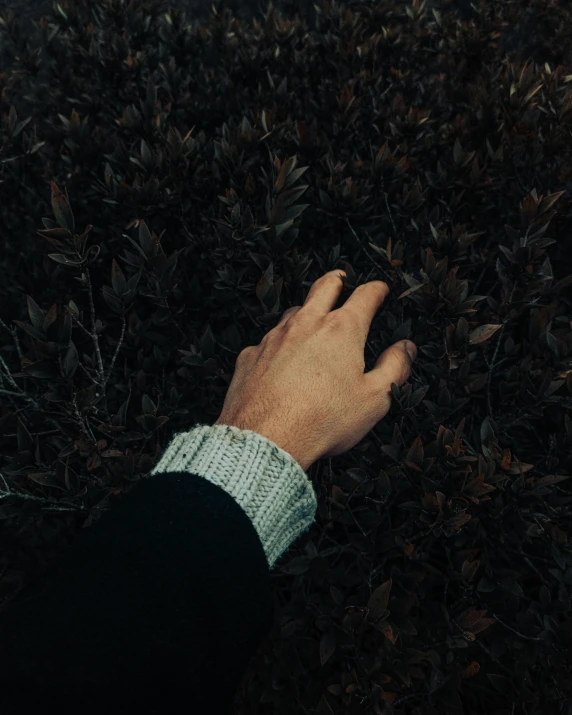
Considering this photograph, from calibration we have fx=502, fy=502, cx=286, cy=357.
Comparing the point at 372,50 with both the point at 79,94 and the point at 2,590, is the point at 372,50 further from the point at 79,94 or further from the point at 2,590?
the point at 2,590

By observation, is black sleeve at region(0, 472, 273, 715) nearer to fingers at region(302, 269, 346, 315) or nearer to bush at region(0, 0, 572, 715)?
bush at region(0, 0, 572, 715)

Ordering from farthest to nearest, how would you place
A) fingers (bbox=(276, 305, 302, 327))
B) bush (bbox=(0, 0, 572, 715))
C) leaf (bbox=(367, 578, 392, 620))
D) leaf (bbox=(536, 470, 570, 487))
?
fingers (bbox=(276, 305, 302, 327))
bush (bbox=(0, 0, 572, 715))
leaf (bbox=(536, 470, 570, 487))
leaf (bbox=(367, 578, 392, 620))

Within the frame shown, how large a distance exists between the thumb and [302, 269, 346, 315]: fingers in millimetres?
314

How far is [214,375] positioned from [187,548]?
45.4 inches

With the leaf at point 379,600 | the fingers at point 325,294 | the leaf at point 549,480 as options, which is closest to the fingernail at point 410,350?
the fingers at point 325,294

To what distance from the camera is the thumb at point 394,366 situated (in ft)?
6.47

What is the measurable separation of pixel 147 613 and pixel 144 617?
0.04ft

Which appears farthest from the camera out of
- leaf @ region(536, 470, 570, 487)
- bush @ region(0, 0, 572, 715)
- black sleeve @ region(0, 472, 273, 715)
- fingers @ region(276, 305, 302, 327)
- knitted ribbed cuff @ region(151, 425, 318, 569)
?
fingers @ region(276, 305, 302, 327)

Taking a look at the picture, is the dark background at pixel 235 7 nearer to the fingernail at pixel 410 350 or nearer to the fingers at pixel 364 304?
the fingers at pixel 364 304

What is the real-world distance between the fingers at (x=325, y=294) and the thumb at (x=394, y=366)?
31 centimetres

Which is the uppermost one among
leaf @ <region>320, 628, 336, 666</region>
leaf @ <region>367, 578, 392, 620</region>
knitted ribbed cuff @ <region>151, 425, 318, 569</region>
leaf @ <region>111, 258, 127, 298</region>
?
leaf @ <region>111, 258, 127, 298</region>

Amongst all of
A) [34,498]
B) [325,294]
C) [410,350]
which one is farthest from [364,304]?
[34,498]

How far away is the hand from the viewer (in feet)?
5.96

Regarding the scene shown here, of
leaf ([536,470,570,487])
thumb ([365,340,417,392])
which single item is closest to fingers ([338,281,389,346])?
thumb ([365,340,417,392])
